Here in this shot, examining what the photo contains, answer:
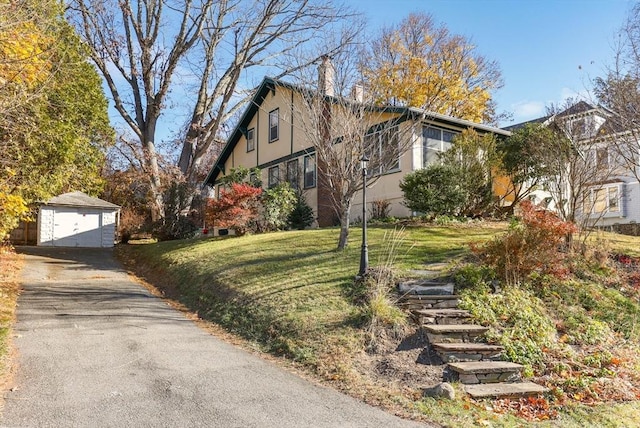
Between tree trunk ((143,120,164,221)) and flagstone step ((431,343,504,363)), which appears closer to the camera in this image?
flagstone step ((431,343,504,363))

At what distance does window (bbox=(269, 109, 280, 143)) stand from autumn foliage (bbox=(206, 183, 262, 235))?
7202mm

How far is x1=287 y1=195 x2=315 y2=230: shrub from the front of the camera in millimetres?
19766

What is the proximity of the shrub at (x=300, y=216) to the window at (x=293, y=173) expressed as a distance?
1971 millimetres

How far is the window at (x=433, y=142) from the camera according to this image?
17.6 meters

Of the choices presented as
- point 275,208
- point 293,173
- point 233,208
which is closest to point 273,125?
point 293,173

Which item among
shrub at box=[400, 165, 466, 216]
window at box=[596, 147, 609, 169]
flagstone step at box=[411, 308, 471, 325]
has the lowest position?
flagstone step at box=[411, 308, 471, 325]

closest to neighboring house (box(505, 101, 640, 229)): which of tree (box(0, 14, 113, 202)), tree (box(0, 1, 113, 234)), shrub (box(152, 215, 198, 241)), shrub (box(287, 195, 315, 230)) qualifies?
shrub (box(287, 195, 315, 230))

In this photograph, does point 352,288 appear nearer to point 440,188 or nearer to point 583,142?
point 440,188

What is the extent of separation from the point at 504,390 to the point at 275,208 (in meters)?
13.4

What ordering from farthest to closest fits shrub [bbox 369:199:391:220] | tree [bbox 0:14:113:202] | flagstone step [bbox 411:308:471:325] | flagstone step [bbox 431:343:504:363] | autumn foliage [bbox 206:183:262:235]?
shrub [bbox 369:199:391:220], autumn foliage [bbox 206:183:262:235], tree [bbox 0:14:113:202], flagstone step [bbox 411:308:471:325], flagstone step [bbox 431:343:504:363]

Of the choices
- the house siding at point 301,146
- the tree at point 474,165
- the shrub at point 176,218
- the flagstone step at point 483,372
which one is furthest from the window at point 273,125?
the flagstone step at point 483,372

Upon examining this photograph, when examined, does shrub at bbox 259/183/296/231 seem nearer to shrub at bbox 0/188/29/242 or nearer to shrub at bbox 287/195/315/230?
shrub at bbox 287/195/315/230

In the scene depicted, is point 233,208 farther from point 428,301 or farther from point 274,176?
point 428,301

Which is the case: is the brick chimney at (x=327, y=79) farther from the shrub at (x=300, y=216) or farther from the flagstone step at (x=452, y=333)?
the shrub at (x=300, y=216)
